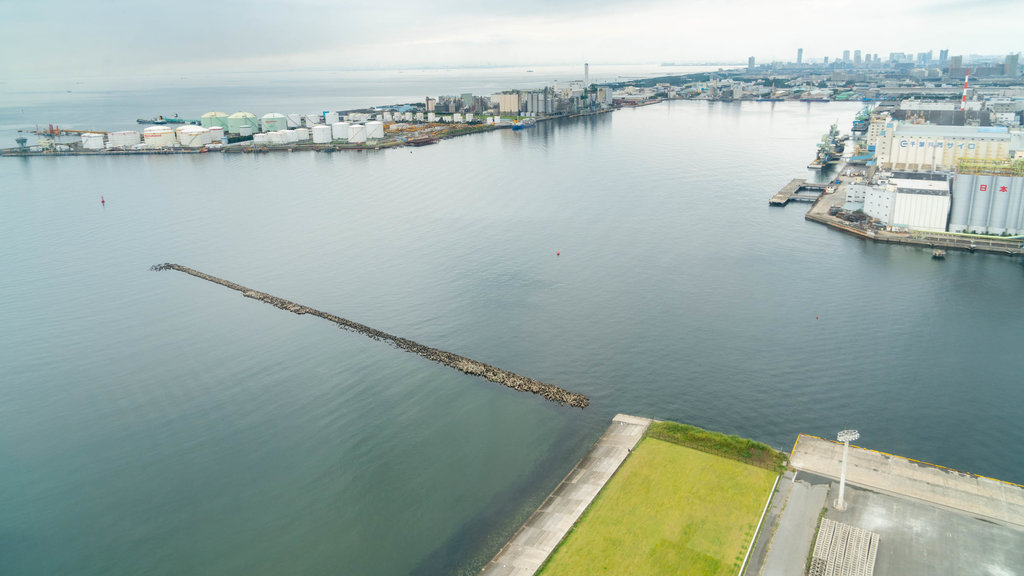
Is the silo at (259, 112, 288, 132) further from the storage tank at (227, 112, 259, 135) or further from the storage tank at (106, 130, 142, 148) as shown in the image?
the storage tank at (106, 130, 142, 148)

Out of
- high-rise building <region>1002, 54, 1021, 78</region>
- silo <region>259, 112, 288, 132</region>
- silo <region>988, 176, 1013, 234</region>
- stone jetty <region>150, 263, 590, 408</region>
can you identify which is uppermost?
high-rise building <region>1002, 54, 1021, 78</region>

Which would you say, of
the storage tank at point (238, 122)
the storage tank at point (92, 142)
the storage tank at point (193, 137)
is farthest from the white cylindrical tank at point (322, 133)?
the storage tank at point (92, 142)

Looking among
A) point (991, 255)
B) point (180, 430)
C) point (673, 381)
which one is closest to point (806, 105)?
point (991, 255)

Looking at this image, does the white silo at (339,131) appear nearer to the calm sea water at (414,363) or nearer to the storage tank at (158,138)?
the storage tank at (158,138)

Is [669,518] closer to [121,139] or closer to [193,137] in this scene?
[193,137]

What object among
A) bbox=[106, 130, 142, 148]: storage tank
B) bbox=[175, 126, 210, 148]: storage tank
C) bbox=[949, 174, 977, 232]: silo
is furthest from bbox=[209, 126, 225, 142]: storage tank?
bbox=[949, 174, 977, 232]: silo
